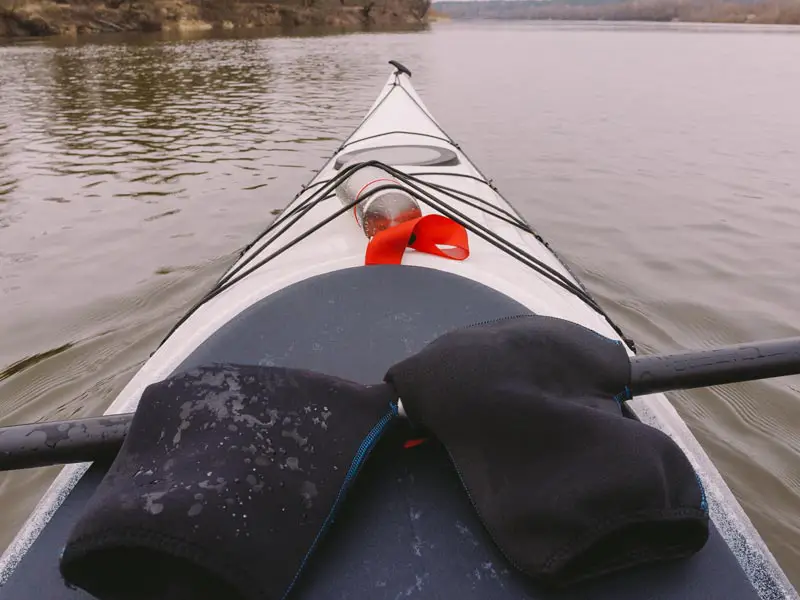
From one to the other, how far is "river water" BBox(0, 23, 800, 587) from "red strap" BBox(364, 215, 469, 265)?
1.62 meters

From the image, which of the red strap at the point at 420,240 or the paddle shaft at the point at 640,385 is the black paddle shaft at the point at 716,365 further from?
the red strap at the point at 420,240

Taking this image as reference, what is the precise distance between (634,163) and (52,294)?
6.61 metres

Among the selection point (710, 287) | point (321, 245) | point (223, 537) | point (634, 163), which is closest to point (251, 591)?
point (223, 537)

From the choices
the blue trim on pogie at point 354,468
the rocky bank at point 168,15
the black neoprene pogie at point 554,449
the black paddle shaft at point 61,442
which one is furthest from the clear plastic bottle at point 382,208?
the rocky bank at point 168,15

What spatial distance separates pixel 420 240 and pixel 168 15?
1632 inches

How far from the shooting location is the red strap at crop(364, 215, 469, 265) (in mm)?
1931

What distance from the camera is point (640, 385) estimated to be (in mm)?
1231

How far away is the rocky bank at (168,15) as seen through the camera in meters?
29.2

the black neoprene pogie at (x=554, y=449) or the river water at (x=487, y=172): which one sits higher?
the black neoprene pogie at (x=554, y=449)

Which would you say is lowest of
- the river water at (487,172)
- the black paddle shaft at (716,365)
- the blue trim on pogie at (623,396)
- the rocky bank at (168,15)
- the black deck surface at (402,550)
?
the river water at (487,172)

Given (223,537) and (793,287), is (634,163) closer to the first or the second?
(793,287)

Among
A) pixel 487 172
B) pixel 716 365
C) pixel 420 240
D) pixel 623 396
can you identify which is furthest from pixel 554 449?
pixel 487 172

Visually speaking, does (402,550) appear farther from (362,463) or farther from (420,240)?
(420,240)

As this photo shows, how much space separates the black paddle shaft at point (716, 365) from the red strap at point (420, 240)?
0.88 meters
